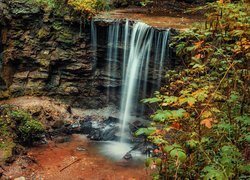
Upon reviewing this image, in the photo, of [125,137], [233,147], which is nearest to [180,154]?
[233,147]

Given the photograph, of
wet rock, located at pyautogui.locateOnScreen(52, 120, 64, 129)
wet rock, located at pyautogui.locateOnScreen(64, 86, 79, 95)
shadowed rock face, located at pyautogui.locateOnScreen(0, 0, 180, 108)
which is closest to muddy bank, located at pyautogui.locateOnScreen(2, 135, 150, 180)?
wet rock, located at pyautogui.locateOnScreen(52, 120, 64, 129)

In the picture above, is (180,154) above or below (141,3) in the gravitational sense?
below

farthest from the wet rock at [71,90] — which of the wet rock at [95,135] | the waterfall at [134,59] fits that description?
the wet rock at [95,135]

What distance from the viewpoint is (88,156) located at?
8.50 m

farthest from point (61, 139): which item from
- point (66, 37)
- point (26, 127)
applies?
point (66, 37)

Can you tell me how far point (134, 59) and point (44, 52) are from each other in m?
3.07

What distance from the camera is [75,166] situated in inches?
314

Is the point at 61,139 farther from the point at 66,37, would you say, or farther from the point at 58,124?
the point at 66,37

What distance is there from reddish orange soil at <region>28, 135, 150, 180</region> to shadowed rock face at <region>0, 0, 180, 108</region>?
9.35 ft

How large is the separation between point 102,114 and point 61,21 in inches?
132

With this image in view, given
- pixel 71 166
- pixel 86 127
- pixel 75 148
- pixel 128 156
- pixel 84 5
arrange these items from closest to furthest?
1. pixel 71 166
2. pixel 128 156
3. pixel 75 148
4. pixel 86 127
5. pixel 84 5

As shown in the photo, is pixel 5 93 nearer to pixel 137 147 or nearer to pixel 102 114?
pixel 102 114

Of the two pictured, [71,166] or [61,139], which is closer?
[71,166]

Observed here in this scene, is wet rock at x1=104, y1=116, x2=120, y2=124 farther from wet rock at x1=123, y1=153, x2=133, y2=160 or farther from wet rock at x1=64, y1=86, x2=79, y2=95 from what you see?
wet rock at x1=123, y1=153, x2=133, y2=160
